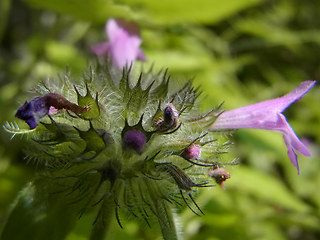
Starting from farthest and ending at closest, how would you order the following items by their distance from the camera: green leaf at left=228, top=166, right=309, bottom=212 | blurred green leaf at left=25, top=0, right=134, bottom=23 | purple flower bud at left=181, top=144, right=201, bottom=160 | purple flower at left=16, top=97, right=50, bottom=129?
green leaf at left=228, top=166, right=309, bottom=212 → blurred green leaf at left=25, top=0, right=134, bottom=23 → purple flower bud at left=181, top=144, right=201, bottom=160 → purple flower at left=16, top=97, right=50, bottom=129

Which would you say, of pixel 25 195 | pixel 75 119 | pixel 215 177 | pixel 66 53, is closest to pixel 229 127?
pixel 215 177

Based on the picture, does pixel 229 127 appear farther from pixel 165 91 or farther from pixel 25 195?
pixel 25 195

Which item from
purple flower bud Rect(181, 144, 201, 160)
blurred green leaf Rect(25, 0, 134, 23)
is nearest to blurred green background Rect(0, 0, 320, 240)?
blurred green leaf Rect(25, 0, 134, 23)

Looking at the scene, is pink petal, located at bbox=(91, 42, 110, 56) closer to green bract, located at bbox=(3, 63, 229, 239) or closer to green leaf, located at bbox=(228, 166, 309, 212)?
green bract, located at bbox=(3, 63, 229, 239)

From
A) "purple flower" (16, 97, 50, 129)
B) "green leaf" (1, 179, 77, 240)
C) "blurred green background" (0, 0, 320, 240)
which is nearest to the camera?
"purple flower" (16, 97, 50, 129)

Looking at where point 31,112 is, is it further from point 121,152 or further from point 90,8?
point 90,8

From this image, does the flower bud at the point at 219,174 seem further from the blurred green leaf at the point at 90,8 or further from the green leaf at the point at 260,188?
the green leaf at the point at 260,188
